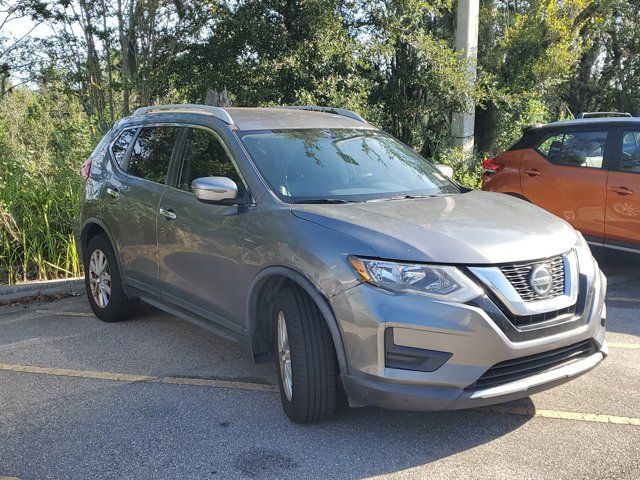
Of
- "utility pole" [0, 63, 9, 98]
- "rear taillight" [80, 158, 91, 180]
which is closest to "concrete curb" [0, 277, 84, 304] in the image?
"rear taillight" [80, 158, 91, 180]

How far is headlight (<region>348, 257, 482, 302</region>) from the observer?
306cm

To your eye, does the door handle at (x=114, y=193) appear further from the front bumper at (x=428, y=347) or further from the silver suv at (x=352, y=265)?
the front bumper at (x=428, y=347)

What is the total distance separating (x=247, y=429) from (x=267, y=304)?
730 mm

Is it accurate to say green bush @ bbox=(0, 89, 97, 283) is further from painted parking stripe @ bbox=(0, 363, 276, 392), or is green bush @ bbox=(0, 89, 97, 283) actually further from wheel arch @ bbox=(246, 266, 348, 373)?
wheel arch @ bbox=(246, 266, 348, 373)

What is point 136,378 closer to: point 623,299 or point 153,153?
point 153,153

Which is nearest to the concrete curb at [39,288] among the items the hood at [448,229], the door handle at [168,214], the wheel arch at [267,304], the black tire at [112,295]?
the black tire at [112,295]

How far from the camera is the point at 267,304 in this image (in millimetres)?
3895

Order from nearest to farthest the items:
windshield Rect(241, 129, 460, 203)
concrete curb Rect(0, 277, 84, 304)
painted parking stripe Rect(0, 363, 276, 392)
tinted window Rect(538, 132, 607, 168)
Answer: windshield Rect(241, 129, 460, 203)
painted parking stripe Rect(0, 363, 276, 392)
concrete curb Rect(0, 277, 84, 304)
tinted window Rect(538, 132, 607, 168)

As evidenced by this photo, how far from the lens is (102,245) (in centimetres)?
564

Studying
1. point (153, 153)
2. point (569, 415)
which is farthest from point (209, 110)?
point (569, 415)

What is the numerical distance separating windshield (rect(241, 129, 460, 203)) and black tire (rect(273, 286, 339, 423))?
71cm

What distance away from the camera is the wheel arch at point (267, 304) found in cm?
326

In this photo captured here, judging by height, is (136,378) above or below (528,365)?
below

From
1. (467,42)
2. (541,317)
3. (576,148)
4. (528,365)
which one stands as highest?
(467,42)
